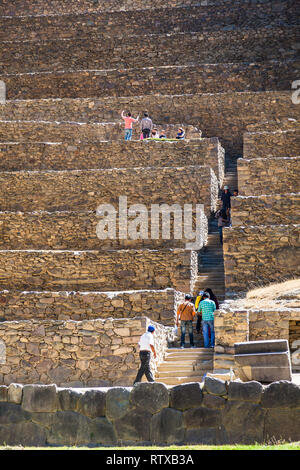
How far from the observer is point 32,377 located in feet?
52.9

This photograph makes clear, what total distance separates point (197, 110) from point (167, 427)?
72.6 ft

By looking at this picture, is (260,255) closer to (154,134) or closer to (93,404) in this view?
(154,134)

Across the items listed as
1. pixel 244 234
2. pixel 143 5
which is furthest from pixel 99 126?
pixel 143 5

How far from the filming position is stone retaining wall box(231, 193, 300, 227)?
21.7m

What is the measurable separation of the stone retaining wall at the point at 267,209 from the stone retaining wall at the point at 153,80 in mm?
11765

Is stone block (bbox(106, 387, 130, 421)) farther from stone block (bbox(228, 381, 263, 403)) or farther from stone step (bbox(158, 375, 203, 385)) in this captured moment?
stone step (bbox(158, 375, 203, 385))

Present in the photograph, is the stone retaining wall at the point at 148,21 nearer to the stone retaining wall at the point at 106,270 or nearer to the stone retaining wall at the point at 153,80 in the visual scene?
the stone retaining wall at the point at 153,80

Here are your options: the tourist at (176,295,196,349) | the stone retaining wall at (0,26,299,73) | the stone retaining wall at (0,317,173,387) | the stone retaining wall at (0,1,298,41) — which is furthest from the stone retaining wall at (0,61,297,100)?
the stone retaining wall at (0,317,173,387)

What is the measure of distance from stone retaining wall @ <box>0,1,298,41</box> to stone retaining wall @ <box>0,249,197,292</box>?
18.4 m

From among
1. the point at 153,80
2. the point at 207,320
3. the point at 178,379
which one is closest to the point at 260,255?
the point at 207,320

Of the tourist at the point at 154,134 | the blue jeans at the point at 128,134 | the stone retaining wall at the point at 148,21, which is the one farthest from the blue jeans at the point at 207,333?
the stone retaining wall at the point at 148,21

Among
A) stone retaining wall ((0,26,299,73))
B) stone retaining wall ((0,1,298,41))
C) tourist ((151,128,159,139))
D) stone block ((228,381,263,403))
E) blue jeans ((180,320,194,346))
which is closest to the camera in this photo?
stone block ((228,381,263,403))

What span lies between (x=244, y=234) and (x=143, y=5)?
2148 centimetres

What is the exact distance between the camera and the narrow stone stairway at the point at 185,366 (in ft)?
48.3
